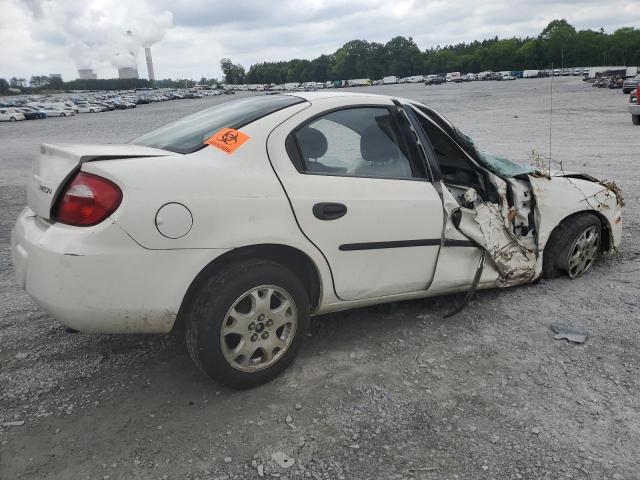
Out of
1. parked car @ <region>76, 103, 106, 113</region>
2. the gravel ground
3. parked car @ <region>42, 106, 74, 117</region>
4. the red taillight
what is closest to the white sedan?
the red taillight

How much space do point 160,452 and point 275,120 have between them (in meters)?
1.82

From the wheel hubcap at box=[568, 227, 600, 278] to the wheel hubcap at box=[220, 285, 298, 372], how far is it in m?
2.64

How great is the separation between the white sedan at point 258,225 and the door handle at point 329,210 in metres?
0.01

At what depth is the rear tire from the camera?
431 centimetres

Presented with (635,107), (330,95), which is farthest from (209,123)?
(635,107)

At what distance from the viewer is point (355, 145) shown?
343cm

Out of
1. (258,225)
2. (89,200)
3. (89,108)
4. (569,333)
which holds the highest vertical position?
(89,108)

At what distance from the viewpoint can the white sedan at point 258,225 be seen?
2520 mm

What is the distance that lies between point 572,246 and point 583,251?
8.2 inches

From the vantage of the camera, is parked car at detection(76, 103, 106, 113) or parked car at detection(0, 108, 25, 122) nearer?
parked car at detection(0, 108, 25, 122)

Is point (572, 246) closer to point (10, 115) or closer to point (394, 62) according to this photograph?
point (10, 115)

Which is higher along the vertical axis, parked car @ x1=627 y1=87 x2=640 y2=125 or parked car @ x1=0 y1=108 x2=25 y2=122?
parked car @ x1=0 y1=108 x2=25 y2=122

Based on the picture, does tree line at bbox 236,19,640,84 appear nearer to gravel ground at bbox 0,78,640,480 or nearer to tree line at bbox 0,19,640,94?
tree line at bbox 0,19,640,94

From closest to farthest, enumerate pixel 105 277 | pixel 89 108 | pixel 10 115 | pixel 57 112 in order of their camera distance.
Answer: pixel 105 277 < pixel 10 115 < pixel 57 112 < pixel 89 108
